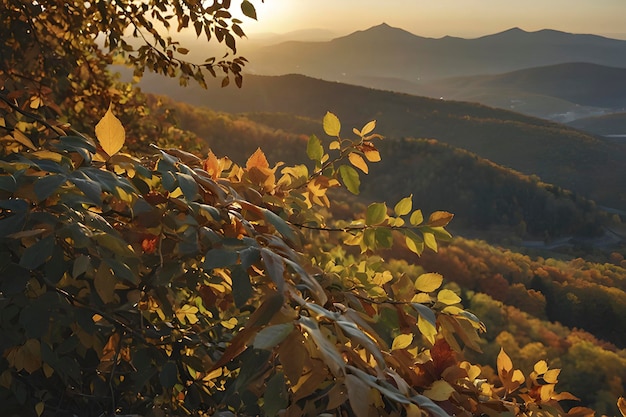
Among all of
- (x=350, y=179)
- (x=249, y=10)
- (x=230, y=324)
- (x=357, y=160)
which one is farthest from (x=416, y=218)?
(x=249, y=10)

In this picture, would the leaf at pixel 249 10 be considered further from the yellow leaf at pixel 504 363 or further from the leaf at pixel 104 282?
the yellow leaf at pixel 504 363

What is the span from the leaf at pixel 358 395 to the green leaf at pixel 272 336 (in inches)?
5.0

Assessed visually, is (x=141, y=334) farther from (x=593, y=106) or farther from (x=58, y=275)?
(x=593, y=106)

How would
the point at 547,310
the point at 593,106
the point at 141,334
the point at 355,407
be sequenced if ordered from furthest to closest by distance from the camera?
the point at 593,106, the point at 547,310, the point at 141,334, the point at 355,407

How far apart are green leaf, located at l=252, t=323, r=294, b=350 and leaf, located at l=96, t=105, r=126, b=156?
2.65 feet

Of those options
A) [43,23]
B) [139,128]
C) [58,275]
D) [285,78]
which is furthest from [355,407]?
[285,78]

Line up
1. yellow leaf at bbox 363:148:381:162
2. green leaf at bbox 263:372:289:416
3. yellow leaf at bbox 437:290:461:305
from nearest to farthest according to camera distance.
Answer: green leaf at bbox 263:372:289:416
yellow leaf at bbox 437:290:461:305
yellow leaf at bbox 363:148:381:162

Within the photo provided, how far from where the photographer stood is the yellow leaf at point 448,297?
5.51 ft

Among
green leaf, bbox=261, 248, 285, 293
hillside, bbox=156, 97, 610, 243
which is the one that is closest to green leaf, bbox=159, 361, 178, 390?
green leaf, bbox=261, 248, 285, 293

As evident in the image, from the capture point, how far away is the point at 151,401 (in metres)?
1.88

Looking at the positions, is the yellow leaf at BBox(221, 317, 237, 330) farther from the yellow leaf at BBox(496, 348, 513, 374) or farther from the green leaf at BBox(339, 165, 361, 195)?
the yellow leaf at BBox(496, 348, 513, 374)

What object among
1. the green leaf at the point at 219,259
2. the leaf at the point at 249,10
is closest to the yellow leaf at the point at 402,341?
the green leaf at the point at 219,259

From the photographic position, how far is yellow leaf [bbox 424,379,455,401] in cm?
137

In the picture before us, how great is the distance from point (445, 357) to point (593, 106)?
214 m
